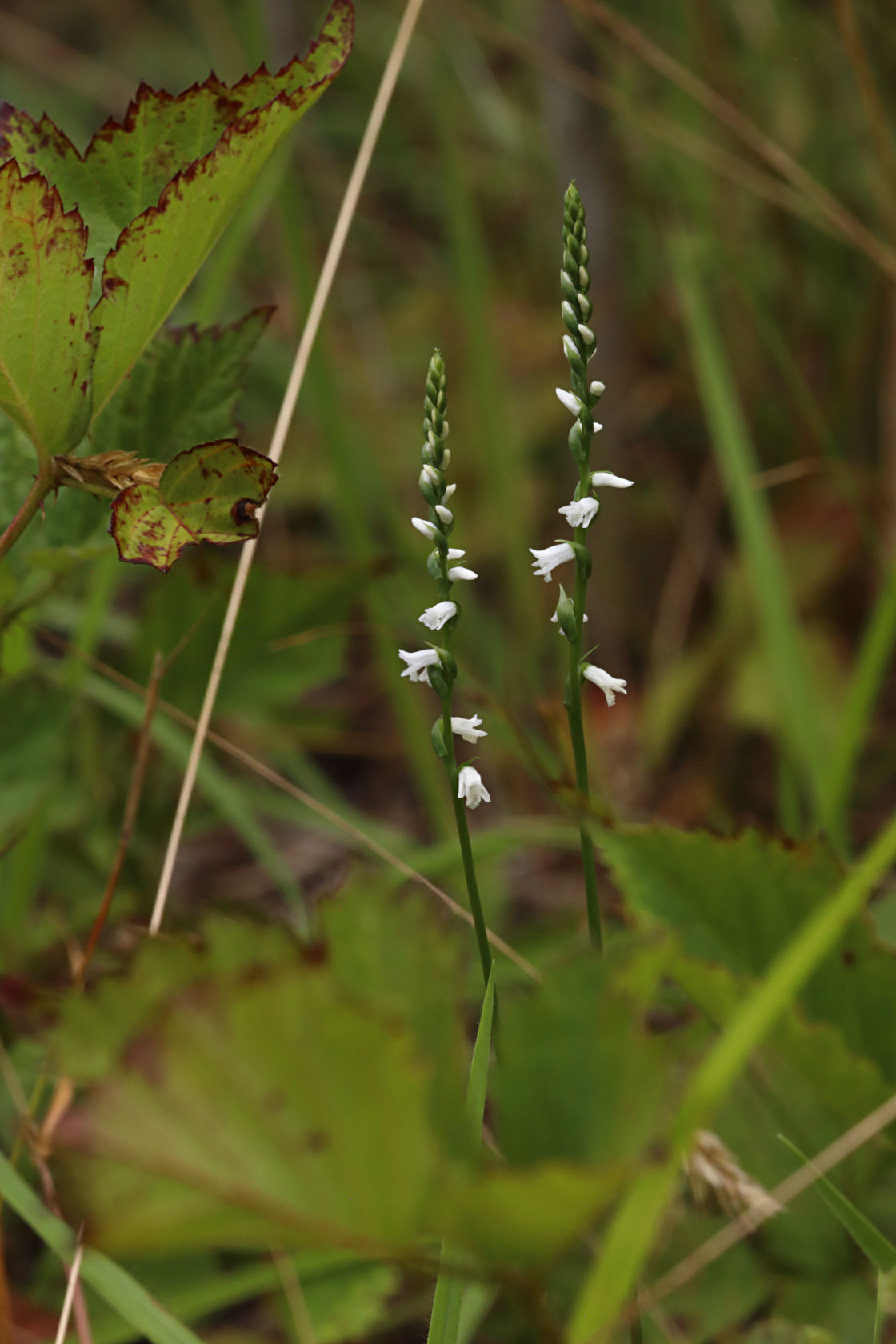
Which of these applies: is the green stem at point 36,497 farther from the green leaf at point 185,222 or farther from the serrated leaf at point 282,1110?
the serrated leaf at point 282,1110

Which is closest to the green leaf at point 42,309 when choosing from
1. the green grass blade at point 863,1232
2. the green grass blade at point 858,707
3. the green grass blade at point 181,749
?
the green grass blade at point 863,1232

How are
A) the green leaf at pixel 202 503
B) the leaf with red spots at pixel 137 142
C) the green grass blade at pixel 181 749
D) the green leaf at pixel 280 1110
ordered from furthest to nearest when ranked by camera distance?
the green grass blade at pixel 181 749 → the leaf with red spots at pixel 137 142 → the green leaf at pixel 202 503 → the green leaf at pixel 280 1110

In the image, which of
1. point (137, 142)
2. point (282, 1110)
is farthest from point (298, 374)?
point (282, 1110)

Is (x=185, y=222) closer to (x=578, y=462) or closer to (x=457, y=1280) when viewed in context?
(x=578, y=462)

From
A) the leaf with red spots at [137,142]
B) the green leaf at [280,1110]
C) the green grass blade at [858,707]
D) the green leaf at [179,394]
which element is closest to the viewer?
the green leaf at [280,1110]

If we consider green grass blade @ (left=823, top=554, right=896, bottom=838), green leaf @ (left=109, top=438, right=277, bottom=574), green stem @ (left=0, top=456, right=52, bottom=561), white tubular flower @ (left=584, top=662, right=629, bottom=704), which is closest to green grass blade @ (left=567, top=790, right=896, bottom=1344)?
white tubular flower @ (left=584, top=662, right=629, bottom=704)

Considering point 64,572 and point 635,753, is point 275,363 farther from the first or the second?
point 64,572
